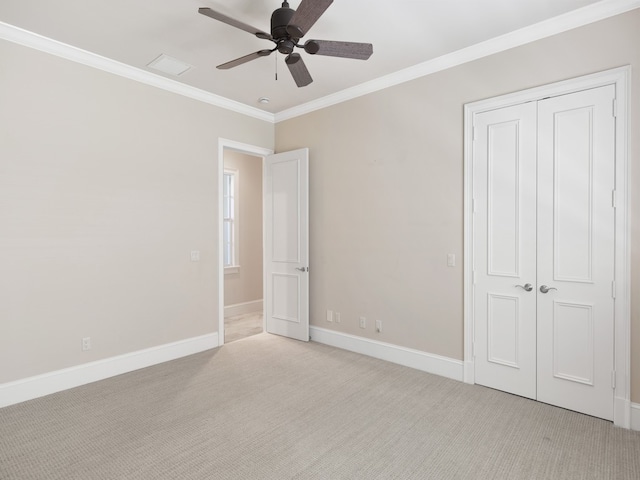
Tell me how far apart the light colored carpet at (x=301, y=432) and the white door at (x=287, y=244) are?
3.97ft

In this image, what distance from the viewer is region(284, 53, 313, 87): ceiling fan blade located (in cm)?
248

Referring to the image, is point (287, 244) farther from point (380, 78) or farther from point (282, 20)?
point (282, 20)

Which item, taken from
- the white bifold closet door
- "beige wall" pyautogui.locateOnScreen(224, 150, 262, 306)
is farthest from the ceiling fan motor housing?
"beige wall" pyautogui.locateOnScreen(224, 150, 262, 306)

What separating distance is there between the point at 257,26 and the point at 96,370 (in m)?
3.40

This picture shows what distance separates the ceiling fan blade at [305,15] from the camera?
6.26 ft

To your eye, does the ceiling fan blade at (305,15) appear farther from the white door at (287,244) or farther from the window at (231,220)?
the window at (231,220)

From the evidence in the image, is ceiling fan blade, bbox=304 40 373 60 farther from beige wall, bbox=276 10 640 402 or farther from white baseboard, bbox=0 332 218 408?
white baseboard, bbox=0 332 218 408

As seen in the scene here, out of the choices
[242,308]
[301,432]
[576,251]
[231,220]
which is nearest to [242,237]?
[231,220]

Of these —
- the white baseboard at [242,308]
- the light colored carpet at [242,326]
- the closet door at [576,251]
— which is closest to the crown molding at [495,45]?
the closet door at [576,251]

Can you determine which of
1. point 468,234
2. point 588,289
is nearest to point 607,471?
point 588,289

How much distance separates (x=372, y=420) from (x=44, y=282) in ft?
9.74

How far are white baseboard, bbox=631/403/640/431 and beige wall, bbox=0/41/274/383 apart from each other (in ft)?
13.0

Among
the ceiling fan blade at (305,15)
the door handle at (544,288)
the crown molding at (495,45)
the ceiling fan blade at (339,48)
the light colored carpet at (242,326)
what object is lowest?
the light colored carpet at (242,326)

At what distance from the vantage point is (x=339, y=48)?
232 centimetres
